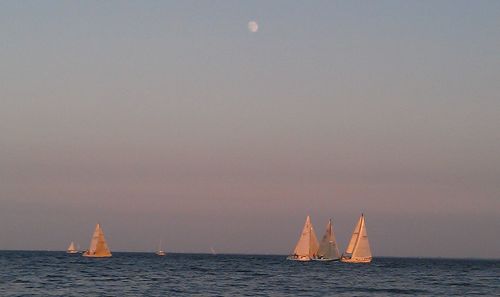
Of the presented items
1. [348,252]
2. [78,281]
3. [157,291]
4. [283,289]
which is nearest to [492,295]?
[283,289]

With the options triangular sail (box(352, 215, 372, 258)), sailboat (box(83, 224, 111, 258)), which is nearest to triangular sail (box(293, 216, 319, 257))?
triangular sail (box(352, 215, 372, 258))

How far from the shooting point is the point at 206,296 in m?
67.8

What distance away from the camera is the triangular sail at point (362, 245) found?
141 metres

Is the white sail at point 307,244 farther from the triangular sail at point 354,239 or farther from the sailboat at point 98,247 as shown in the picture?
the sailboat at point 98,247

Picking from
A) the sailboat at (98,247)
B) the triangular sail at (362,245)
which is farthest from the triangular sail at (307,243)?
the sailboat at (98,247)

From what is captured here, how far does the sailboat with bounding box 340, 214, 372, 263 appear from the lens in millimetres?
141250

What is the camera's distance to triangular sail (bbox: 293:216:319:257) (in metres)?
157

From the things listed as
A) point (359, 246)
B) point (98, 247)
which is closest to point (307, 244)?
point (359, 246)

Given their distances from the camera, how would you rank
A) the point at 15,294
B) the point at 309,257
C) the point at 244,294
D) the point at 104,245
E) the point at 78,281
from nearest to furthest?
the point at 15,294
the point at 244,294
the point at 78,281
the point at 309,257
the point at 104,245

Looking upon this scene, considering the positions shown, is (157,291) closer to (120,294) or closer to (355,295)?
(120,294)

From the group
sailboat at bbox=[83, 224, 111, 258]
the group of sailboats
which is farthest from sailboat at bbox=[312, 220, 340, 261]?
sailboat at bbox=[83, 224, 111, 258]

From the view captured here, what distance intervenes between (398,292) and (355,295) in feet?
28.3

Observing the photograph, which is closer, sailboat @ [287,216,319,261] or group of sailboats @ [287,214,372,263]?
→ group of sailboats @ [287,214,372,263]

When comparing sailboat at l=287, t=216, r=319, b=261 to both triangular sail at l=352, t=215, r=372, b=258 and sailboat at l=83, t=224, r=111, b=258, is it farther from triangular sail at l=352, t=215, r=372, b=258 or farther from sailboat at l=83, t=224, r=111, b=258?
sailboat at l=83, t=224, r=111, b=258
